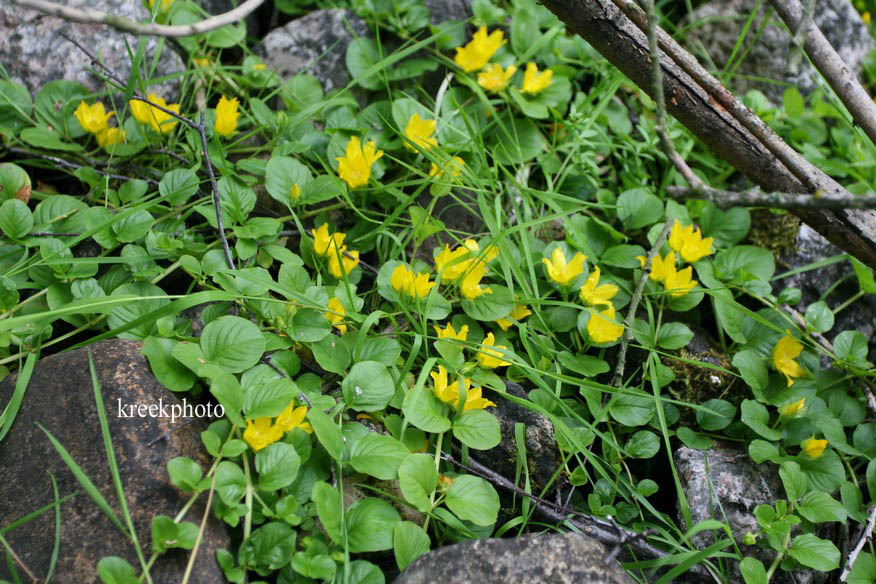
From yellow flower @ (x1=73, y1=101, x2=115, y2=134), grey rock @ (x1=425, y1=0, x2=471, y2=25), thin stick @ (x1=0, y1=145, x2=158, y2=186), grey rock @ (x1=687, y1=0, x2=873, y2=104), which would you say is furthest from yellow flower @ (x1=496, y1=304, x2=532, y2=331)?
grey rock @ (x1=687, y1=0, x2=873, y2=104)

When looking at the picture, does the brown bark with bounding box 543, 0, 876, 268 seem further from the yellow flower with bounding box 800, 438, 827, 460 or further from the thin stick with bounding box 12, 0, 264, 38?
the thin stick with bounding box 12, 0, 264, 38

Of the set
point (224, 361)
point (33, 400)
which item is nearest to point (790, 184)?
point (224, 361)

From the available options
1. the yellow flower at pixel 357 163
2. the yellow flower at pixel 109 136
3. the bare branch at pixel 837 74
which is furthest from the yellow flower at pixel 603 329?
the yellow flower at pixel 109 136

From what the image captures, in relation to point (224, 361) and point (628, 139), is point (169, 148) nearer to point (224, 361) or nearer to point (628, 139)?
point (224, 361)

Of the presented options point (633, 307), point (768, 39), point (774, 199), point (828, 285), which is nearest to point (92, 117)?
point (633, 307)

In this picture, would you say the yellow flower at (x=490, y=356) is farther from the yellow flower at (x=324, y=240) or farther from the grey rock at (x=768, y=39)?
the grey rock at (x=768, y=39)

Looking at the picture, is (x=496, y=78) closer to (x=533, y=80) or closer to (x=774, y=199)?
(x=533, y=80)
